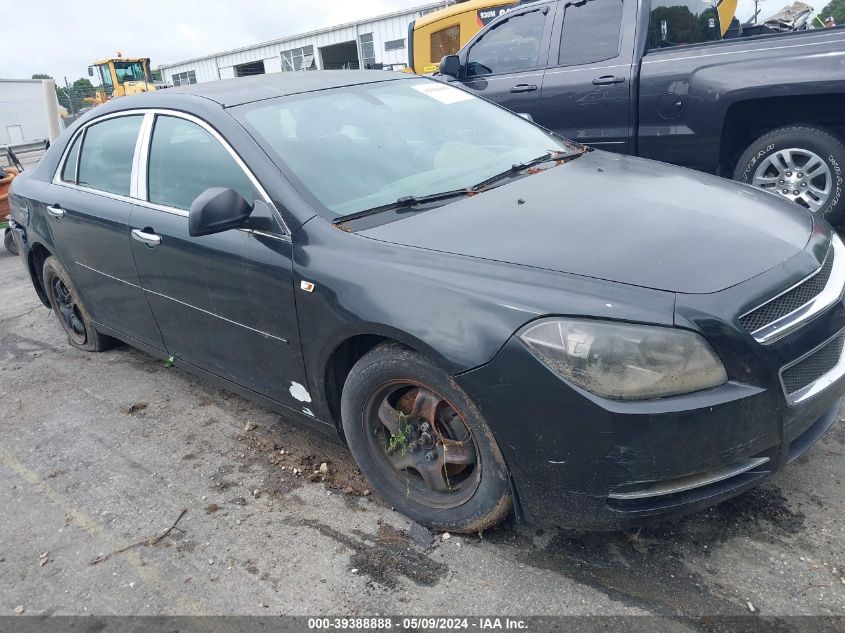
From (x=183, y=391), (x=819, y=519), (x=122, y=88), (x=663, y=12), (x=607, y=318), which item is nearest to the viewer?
(x=607, y=318)

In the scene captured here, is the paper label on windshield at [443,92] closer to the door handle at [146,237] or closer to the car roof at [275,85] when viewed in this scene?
the car roof at [275,85]

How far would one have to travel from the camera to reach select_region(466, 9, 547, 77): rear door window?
21.1ft

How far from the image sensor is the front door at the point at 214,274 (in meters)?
2.84

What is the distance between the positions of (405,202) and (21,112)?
1213 inches

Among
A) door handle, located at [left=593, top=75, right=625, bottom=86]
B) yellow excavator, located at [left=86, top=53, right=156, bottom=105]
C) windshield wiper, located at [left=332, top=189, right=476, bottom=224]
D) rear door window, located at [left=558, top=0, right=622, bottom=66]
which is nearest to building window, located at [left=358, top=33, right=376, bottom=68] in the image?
yellow excavator, located at [left=86, top=53, right=156, bottom=105]

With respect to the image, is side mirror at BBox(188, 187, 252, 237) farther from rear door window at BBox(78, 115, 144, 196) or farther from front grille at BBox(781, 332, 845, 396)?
front grille at BBox(781, 332, 845, 396)

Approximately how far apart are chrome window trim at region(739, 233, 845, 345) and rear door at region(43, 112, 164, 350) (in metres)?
Answer: 2.92

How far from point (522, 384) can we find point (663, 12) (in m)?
5.16

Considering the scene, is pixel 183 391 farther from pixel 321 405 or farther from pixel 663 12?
pixel 663 12

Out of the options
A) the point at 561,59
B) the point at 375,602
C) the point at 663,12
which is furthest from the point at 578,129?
the point at 375,602

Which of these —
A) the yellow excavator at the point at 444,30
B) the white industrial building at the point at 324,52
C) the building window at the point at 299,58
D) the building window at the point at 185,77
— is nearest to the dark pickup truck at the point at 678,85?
the yellow excavator at the point at 444,30

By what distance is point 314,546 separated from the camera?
8.67ft

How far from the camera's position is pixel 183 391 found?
4.11 m

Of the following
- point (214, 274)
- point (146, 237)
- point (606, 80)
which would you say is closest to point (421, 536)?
point (214, 274)
